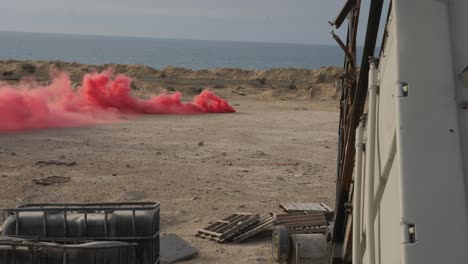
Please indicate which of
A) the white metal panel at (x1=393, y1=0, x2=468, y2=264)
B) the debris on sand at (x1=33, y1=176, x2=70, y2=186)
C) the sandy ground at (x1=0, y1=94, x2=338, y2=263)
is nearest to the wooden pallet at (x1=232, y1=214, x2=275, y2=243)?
the sandy ground at (x1=0, y1=94, x2=338, y2=263)

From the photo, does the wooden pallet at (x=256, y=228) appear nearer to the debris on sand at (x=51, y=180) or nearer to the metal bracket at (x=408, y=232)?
the debris on sand at (x=51, y=180)

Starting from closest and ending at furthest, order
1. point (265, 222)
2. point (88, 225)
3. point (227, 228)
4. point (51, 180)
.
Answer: point (88, 225) < point (227, 228) < point (265, 222) < point (51, 180)

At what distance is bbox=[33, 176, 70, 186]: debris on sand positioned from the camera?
1276cm

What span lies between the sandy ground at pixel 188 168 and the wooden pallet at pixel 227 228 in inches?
7.3

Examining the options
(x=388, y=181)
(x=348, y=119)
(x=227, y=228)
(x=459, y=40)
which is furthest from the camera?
(x=227, y=228)

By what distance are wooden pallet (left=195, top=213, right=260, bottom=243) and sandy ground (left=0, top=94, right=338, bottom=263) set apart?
0.19m

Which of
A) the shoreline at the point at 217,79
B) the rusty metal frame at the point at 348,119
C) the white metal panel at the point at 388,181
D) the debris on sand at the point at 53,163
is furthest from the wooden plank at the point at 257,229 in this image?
the shoreline at the point at 217,79

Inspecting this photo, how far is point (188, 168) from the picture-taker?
14.7 metres

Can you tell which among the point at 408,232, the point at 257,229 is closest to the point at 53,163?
the point at 257,229

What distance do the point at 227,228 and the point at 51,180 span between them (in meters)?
5.06

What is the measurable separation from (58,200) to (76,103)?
14.1m

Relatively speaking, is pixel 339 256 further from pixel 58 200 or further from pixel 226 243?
pixel 58 200

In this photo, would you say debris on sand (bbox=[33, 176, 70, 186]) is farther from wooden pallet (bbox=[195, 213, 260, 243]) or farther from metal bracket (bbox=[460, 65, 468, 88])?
metal bracket (bbox=[460, 65, 468, 88])

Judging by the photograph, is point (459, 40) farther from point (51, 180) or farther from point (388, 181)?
point (51, 180)
